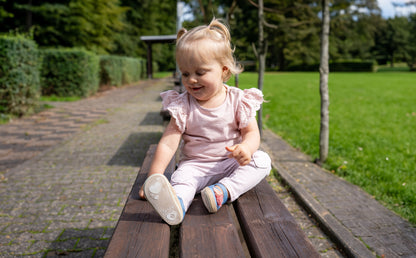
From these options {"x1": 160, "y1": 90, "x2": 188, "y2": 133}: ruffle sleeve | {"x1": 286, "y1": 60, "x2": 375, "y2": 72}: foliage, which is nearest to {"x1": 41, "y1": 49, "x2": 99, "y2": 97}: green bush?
{"x1": 160, "y1": 90, "x2": 188, "y2": 133}: ruffle sleeve

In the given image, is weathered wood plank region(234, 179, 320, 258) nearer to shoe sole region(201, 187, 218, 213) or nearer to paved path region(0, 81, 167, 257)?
shoe sole region(201, 187, 218, 213)

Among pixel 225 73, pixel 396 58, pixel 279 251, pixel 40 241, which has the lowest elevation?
pixel 40 241

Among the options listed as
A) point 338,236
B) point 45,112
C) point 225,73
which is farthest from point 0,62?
point 338,236

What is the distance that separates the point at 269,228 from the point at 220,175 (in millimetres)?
648

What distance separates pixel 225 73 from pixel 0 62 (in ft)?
24.4

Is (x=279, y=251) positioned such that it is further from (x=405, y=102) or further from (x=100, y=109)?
(x=405, y=102)

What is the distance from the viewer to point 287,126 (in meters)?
7.54

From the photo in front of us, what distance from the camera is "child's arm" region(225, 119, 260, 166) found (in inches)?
69.7

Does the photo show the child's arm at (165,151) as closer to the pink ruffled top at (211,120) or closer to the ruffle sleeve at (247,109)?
the pink ruffled top at (211,120)

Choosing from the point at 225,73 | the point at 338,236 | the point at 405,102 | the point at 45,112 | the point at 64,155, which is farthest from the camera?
the point at 405,102

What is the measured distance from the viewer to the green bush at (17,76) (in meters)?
7.64

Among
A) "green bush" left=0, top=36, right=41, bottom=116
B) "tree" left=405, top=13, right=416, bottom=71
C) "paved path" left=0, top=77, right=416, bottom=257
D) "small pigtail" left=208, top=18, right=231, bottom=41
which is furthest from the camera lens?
"tree" left=405, top=13, right=416, bottom=71

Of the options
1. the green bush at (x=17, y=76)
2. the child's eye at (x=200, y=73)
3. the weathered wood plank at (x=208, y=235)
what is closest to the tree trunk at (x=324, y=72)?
the child's eye at (x=200, y=73)

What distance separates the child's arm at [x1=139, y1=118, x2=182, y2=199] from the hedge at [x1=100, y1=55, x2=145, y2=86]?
16.4 meters
